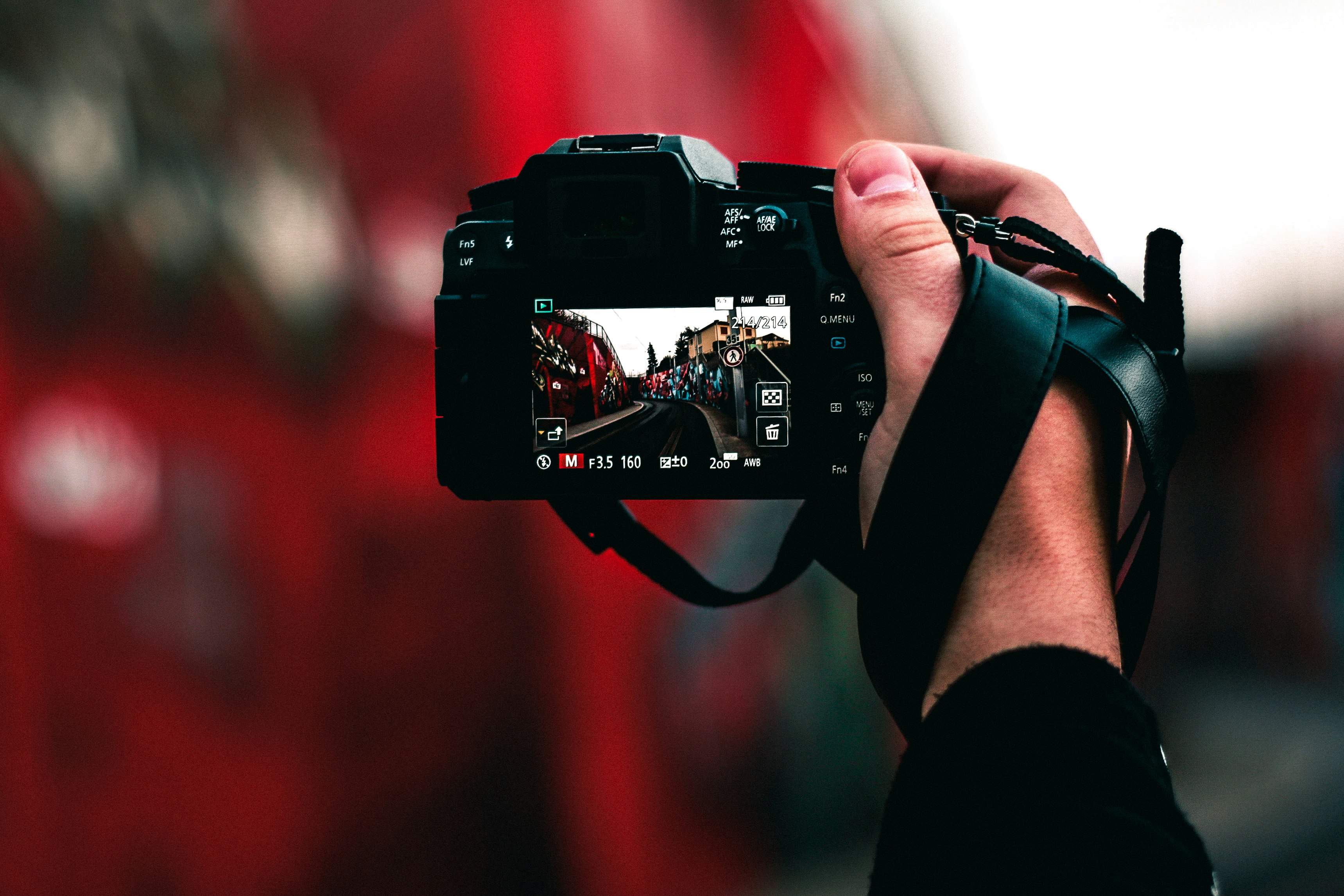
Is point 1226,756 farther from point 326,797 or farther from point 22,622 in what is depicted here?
point 22,622


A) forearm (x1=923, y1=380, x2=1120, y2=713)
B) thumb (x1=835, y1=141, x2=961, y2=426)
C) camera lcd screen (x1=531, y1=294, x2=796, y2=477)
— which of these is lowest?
forearm (x1=923, y1=380, x2=1120, y2=713)

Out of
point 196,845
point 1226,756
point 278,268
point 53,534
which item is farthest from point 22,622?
point 1226,756

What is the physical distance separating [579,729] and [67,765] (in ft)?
2.02

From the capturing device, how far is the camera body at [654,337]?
0.52 meters

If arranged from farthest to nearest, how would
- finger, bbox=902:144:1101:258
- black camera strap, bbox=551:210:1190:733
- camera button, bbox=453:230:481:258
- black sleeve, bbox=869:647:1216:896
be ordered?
finger, bbox=902:144:1101:258 → camera button, bbox=453:230:481:258 → black camera strap, bbox=551:210:1190:733 → black sleeve, bbox=869:647:1216:896

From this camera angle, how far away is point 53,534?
643mm

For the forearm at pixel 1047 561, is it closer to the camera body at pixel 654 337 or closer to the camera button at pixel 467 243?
the camera body at pixel 654 337

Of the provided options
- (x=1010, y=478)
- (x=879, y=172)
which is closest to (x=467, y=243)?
(x=879, y=172)

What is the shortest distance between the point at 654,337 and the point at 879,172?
0.20m

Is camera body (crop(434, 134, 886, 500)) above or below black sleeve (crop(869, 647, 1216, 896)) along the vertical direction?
above

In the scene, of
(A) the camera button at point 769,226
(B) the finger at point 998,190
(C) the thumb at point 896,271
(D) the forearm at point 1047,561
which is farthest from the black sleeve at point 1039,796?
(B) the finger at point 998,190

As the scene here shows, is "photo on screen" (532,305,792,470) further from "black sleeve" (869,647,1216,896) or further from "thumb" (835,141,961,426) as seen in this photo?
"black sleeve" (869,647,1216,896)

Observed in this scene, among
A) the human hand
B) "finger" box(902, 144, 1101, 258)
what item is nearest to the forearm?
the human hand

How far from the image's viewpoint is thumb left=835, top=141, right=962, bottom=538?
0.49 meters
